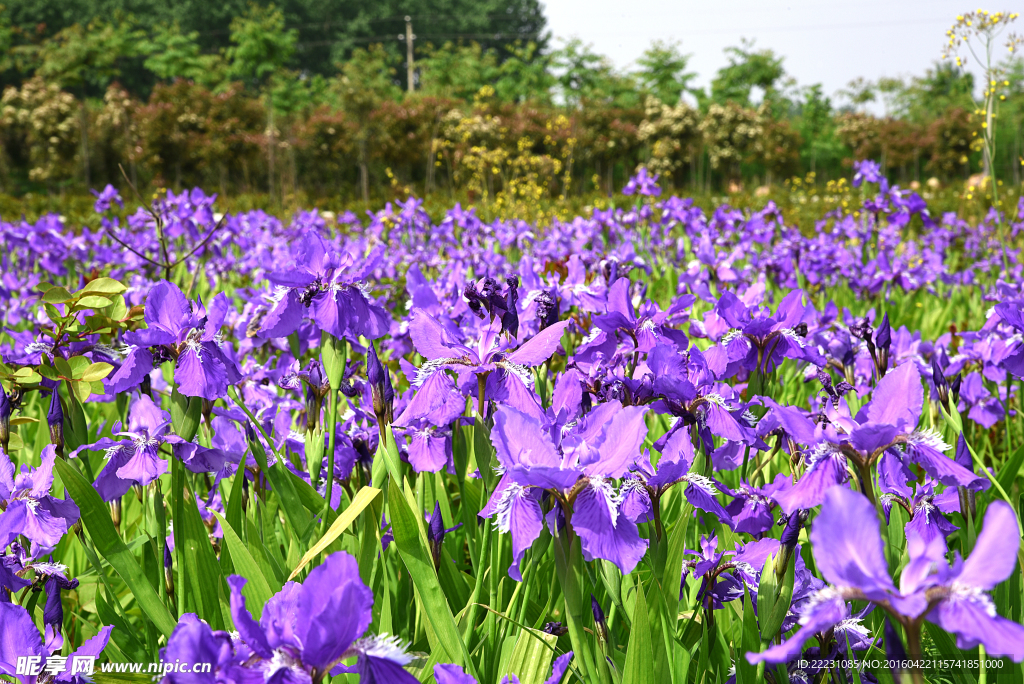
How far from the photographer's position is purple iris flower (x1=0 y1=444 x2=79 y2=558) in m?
1.25

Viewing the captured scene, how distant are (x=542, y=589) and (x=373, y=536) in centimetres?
52

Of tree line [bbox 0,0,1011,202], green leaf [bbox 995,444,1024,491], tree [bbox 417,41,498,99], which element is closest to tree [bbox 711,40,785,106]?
tree line [bbox 0,0,1011,202]

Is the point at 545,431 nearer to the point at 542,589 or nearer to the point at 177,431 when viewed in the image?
the point at 542,589

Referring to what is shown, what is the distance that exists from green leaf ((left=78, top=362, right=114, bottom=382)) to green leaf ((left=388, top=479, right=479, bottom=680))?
670 mm

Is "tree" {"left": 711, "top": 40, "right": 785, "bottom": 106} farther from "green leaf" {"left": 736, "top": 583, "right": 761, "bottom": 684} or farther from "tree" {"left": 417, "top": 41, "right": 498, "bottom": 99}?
"green leaf" {"left": 736, "top": 583, "right": 761, "bottom": 684}

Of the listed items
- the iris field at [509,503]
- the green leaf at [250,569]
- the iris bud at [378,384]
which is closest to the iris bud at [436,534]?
the iris field at [509,503]

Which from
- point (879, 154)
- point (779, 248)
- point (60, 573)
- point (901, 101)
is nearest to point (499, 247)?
point (779, 248)

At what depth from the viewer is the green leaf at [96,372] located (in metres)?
1.40

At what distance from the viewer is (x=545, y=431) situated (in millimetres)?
1044

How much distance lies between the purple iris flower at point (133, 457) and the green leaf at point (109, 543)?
146 millimetres

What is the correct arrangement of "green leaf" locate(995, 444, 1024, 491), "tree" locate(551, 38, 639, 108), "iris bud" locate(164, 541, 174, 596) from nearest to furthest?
"iris bud" locate(164, 541, 174, 596) → "green leaf" locate(995, 444, 1024, 491) → "tree" locate(551, 38, 639, 108)

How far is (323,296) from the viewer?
63.4 inches

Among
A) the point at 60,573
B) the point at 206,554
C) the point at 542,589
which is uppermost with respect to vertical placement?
the point at 60,573

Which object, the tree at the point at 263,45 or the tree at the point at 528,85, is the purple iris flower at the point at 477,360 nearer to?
the tree at the point at 263,45
